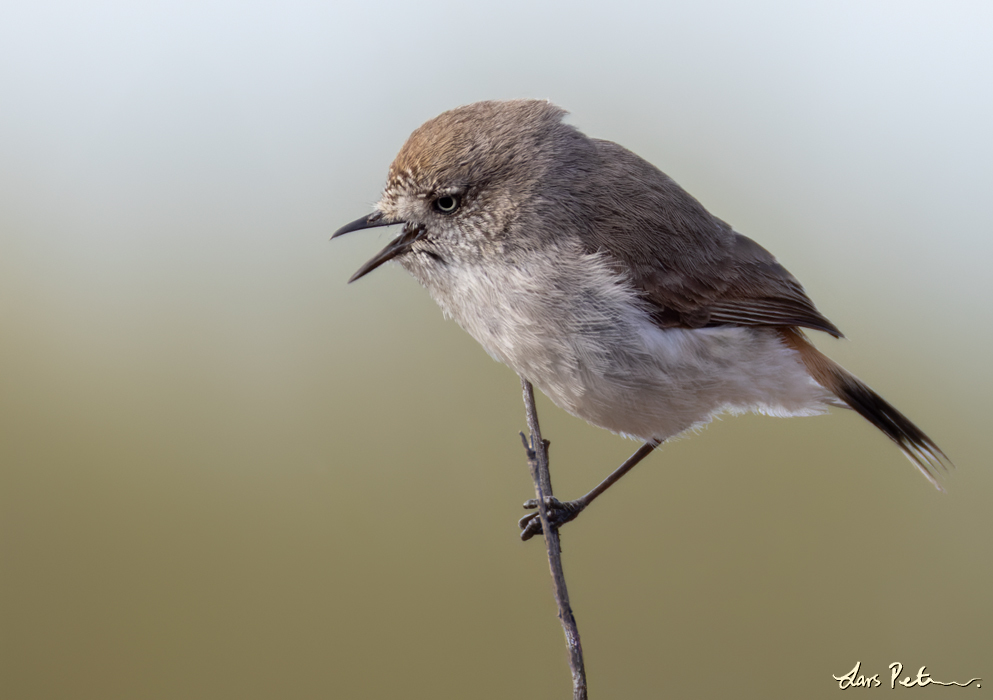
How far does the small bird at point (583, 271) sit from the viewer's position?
1469mm

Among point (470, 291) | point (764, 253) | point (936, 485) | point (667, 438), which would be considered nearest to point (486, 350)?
point (470, 291)

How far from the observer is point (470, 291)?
1.49m

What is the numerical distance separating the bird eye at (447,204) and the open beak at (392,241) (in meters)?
0.05

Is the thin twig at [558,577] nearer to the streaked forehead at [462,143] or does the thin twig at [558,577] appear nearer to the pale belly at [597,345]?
the pale belly at [597,345]

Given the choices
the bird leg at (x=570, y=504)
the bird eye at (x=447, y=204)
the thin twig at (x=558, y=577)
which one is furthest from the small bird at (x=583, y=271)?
the bird leg at (x=570, y=504)

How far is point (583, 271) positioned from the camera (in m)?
1.47

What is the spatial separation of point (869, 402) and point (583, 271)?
0.77m

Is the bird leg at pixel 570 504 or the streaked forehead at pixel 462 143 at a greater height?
the streaked forehead at pixel 462 143

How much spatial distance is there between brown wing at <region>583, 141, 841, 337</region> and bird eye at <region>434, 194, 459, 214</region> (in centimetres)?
26

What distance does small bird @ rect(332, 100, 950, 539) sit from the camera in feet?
4.82

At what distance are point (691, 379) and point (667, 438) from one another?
0.21 m

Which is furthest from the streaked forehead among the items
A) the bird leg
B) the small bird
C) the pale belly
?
the bird leg

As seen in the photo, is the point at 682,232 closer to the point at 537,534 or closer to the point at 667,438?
A: the point at 667,438

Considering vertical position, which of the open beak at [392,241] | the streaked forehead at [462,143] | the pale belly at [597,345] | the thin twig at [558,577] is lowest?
the thin twig at [558,577]
